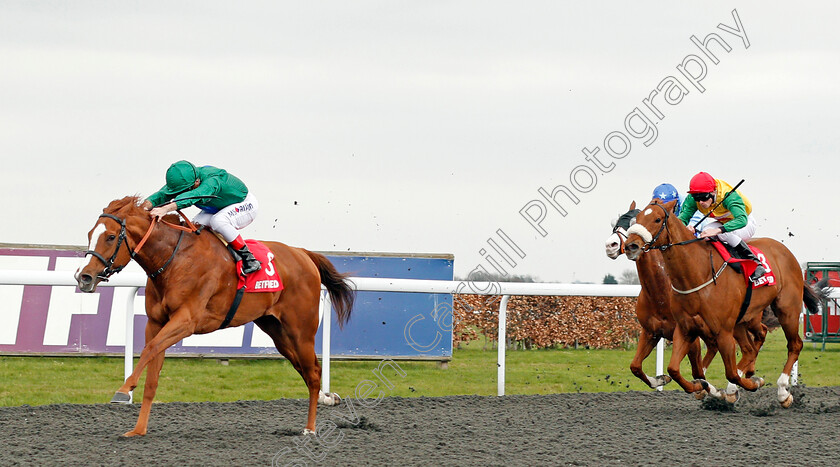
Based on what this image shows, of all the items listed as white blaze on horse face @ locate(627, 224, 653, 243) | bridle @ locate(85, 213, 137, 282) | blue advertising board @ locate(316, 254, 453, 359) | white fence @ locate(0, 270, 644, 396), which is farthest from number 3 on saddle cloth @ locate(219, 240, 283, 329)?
blue advertising board @ locate(316, 254, 453, 359)

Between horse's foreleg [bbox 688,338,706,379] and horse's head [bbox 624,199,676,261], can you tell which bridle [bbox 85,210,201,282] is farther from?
horse's foreleg [bbox 688,338,706,379]

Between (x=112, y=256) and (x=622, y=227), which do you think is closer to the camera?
(x=112, y=256)

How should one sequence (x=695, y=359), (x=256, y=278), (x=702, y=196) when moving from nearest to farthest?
(x=256, y=278)
(x=702, y=196)
(x=695, y=359)

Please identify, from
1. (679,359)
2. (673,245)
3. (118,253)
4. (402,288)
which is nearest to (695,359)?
(679,359)

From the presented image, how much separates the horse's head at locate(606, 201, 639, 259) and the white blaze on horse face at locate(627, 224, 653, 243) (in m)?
0.05

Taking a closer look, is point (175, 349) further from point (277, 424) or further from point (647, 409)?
point (647, 409)

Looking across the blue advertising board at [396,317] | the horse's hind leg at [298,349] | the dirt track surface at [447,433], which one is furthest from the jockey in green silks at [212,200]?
the blue advertising board at [396,317]

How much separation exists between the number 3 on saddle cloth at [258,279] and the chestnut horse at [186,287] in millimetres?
25

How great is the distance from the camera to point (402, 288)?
6195 mm

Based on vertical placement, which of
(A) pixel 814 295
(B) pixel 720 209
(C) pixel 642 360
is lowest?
(C) pixel 642 360

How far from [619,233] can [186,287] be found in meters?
2.42

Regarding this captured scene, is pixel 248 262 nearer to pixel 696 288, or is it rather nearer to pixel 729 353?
pixel 696 288

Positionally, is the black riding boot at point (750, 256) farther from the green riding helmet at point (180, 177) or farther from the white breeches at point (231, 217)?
the green riding helmet at point (180, 177)

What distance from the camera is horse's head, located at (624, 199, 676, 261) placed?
5.09 m
